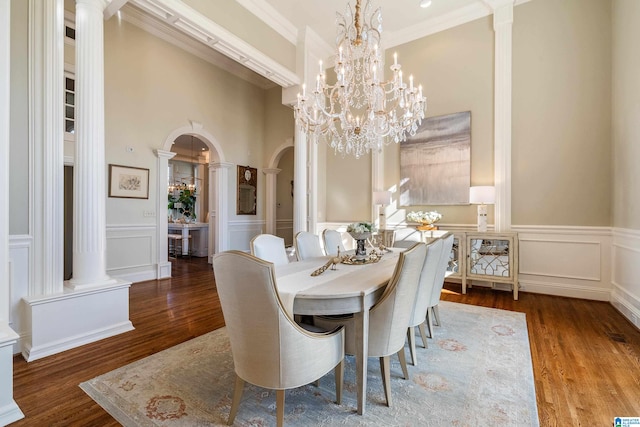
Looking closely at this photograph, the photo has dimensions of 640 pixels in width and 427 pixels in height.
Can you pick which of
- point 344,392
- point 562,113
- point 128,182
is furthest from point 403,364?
point 128,182

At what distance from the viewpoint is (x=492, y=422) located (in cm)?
154

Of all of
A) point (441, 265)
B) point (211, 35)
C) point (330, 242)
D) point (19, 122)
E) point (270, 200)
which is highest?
point (211, 35)

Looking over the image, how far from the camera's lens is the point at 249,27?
395cm

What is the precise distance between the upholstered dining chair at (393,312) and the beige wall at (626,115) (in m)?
2.76

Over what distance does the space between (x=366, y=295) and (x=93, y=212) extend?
259 cm

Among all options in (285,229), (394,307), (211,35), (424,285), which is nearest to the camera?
(394,307)

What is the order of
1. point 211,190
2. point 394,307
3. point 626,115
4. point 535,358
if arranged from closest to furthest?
1. point 394,307
2. point 535,358
3. point 626,115
4. point 211,190

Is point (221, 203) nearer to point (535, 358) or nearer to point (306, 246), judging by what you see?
point (306, 246)

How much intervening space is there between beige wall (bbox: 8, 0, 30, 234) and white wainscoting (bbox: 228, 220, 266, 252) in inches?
147

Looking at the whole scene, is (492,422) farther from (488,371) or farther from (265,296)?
(265,296)

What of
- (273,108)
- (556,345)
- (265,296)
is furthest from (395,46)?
(265,296)

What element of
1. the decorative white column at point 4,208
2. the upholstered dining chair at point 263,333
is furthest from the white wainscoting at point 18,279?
the upholstered dining chair at point 263,333

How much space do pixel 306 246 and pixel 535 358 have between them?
2.08 meters

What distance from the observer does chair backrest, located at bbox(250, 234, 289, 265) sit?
7.71 feet
